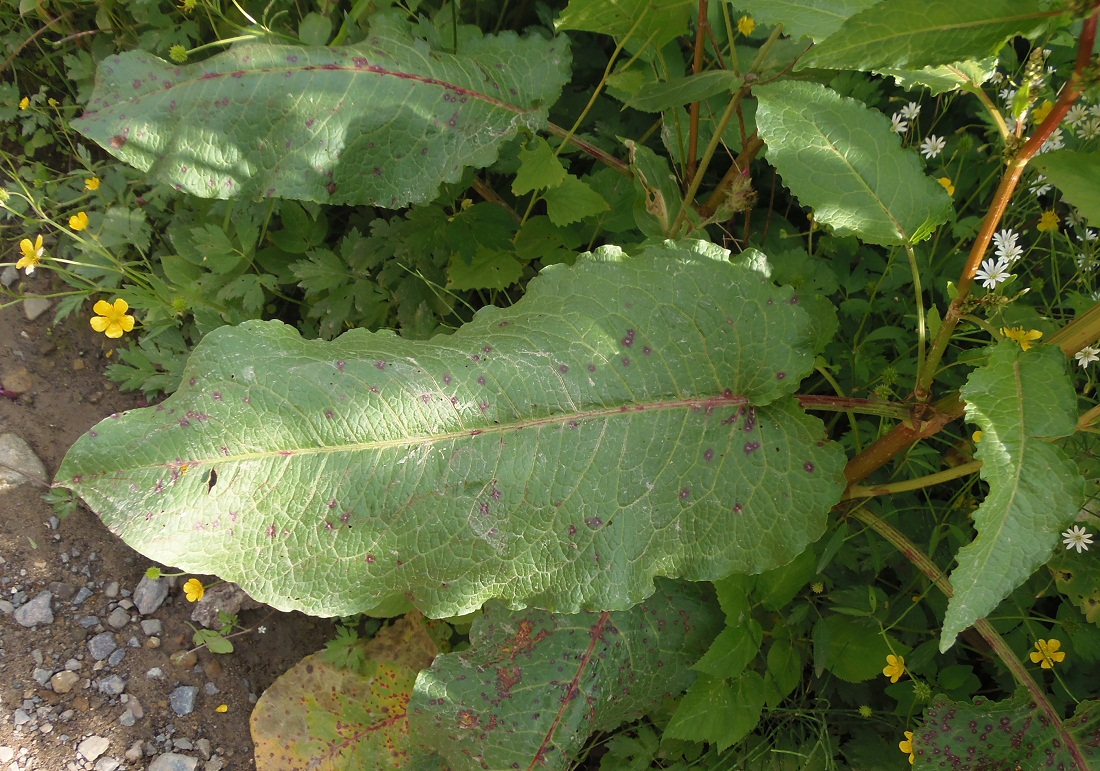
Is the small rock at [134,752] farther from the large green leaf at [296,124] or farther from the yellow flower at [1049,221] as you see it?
the yellow flower at [1049,221]

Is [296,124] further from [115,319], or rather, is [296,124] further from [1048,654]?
[1048,654]

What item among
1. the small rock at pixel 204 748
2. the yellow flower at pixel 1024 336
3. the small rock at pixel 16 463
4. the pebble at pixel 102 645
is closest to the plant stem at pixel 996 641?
the yellow flower at pixel 1024 336

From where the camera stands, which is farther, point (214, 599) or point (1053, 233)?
point (214, 599)

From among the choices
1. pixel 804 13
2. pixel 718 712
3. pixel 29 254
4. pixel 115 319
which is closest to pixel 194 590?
pixel 115 319

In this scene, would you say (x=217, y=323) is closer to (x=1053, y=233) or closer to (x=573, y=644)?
(x=573, y=644)

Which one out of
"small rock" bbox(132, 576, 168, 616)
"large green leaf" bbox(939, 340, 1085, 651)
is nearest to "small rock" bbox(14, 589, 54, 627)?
"small rock" bbox(132, 576, 168, 616)

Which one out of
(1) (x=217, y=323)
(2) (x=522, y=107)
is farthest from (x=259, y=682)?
(2) (x=522, y=107)
